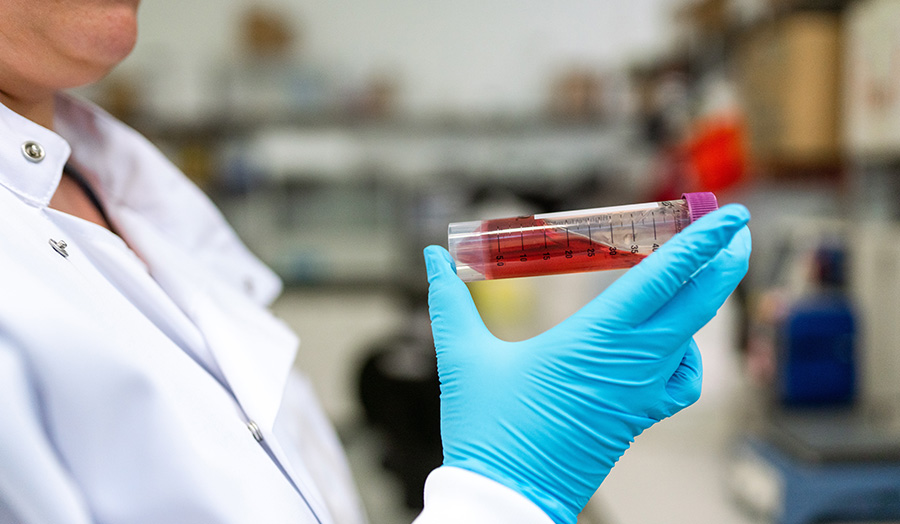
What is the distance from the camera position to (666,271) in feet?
1.94

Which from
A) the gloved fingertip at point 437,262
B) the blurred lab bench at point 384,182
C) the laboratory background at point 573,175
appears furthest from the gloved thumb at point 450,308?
Answer: the blurred lab bench at point 384,182

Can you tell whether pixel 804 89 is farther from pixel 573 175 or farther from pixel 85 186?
pixel 573 175

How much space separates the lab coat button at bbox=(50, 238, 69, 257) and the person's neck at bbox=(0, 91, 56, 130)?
0.22m

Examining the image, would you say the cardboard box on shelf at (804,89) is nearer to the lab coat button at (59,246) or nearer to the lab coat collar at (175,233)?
the lab coat collar at (175,233)

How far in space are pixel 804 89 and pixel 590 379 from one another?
1.39 m

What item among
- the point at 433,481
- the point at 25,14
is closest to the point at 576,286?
the point at 433,481

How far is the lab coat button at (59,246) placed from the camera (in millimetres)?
594

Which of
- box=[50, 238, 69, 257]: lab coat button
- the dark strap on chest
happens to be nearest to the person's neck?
the dark strap on chest

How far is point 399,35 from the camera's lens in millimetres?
4230

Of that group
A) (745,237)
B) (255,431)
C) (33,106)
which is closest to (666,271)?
(745,237)

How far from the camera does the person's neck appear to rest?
708 millimetres

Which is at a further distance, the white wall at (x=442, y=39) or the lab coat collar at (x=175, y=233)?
the white wall at (x=442, y=39)

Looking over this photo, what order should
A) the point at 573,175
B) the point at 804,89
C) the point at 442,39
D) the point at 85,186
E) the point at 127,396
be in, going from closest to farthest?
the point at 127,396 < the point at 85,186 < the point at 804,89 < the point at 573,175 < the point at 442,39

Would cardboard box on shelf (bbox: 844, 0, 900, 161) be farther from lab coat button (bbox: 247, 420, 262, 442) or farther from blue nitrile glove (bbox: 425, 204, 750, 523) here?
lab coat button (bbox: 247, 420, 262, 442)
